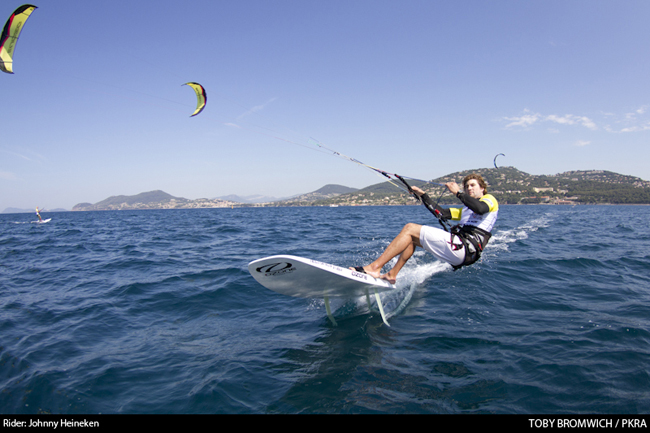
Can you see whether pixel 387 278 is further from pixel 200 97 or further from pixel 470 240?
pixel 200 97

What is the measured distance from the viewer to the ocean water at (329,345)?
11.3 feet

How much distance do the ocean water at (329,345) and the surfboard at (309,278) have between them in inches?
24.9

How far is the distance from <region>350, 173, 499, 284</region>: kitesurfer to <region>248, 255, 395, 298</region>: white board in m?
0.35

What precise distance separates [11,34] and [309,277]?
1029 cm

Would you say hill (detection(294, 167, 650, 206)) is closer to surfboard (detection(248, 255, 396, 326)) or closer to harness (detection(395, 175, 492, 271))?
harness (detection(395, 175, 492, 271))

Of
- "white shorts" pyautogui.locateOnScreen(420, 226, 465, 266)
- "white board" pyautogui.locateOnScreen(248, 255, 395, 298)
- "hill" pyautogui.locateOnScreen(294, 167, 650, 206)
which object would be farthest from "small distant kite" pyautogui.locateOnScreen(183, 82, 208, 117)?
"hill" pyautogui.locateOnScreen(294, 167, 650, 206)

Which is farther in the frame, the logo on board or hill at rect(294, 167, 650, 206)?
hill at rect(294, 167, 650, 206)

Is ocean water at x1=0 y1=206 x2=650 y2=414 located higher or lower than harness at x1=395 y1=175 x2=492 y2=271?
lower

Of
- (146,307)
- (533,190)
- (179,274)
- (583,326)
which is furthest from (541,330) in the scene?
(533,190)

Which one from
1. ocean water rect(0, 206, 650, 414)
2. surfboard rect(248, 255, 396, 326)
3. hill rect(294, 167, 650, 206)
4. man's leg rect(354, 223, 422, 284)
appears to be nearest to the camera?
ocean water rect(0, 206, 650, 414)

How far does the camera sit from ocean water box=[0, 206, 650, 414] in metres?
3.45

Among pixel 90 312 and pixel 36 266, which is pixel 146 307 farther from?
pixel 36 266

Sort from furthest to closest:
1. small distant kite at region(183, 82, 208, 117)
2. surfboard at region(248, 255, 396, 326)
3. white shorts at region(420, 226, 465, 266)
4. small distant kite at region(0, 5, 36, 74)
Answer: small distant kite at region(183, 82, 208, 117)
small distant kite at region(0, 5, 36, 74)
white shorts at region(420, 226, 465, 266)
surfboard at region(248, 255, 396, 326)

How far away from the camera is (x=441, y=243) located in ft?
17.2
